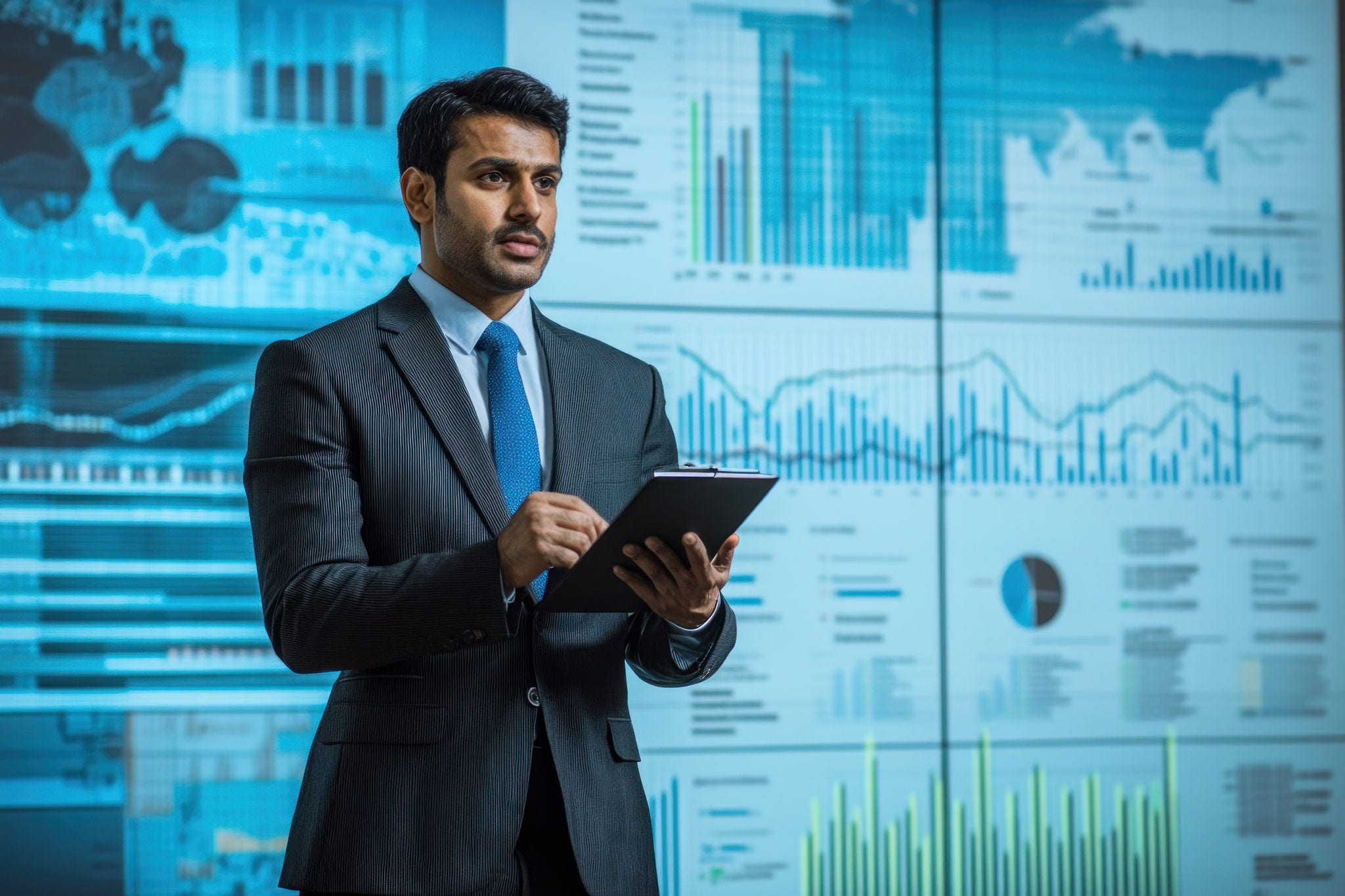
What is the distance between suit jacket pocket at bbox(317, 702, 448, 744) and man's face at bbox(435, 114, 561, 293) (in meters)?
0.57

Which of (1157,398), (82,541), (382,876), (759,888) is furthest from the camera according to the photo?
(1157,398)

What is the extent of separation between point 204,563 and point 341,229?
77cm

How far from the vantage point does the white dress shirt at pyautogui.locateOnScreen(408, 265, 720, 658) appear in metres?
1.69

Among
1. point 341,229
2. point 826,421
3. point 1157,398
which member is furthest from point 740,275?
point 1157,398

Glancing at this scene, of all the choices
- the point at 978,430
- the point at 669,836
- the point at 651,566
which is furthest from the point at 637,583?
the point at 978,430

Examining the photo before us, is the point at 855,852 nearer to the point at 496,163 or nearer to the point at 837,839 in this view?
the point at 837,839

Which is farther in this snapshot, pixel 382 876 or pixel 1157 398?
pixel 1157 398

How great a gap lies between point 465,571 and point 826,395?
68.5 inches

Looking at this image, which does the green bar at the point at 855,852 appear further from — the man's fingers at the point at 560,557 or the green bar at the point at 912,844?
the man's fingers at the point at 560,557

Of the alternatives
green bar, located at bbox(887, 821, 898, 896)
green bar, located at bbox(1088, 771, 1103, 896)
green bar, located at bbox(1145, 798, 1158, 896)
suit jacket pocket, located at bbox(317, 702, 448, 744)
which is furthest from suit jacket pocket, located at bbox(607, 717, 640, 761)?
green bar, located at bbox(1145, 798, 1158, 896)

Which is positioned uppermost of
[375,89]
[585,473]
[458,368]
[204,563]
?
[375,89]

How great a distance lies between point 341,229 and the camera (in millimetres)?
2812

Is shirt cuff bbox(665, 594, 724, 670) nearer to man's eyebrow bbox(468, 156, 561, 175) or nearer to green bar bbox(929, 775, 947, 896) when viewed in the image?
man's eyebrow bbox(468, 156, 561, 175)

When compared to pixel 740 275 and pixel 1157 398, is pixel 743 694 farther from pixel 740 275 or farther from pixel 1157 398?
pixel 1157 398
